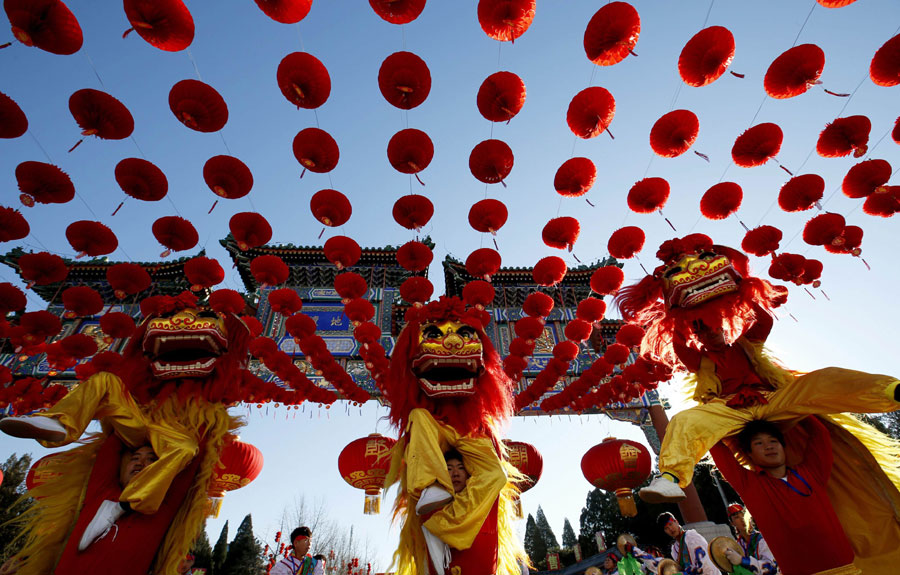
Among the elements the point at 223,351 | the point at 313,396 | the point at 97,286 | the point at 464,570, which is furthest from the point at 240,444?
the point at 97,286

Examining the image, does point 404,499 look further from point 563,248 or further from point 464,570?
point 563,248

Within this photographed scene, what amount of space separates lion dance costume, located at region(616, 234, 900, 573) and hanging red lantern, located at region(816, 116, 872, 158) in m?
1.46

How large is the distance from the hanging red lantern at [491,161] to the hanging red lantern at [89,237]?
11.2ft

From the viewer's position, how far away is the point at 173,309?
10.1ft

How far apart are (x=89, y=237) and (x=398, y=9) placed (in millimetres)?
3391

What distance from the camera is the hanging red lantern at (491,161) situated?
11.3ft

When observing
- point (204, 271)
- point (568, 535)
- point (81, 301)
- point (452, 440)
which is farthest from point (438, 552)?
point (568, 535)

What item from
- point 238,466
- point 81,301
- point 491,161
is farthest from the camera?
point 238,466

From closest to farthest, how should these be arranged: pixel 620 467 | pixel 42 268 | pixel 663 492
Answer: pixel 663 492
pixel 42 268
pixel 620 467

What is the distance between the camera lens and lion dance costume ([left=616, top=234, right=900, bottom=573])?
2.10m

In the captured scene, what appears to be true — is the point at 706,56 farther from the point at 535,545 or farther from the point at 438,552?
the point at 535,545

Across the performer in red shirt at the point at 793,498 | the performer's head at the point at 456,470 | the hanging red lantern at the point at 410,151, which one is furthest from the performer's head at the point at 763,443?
the hanging red lantern at the point at 410,151

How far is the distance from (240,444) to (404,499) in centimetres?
460

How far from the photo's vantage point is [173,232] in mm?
3717
